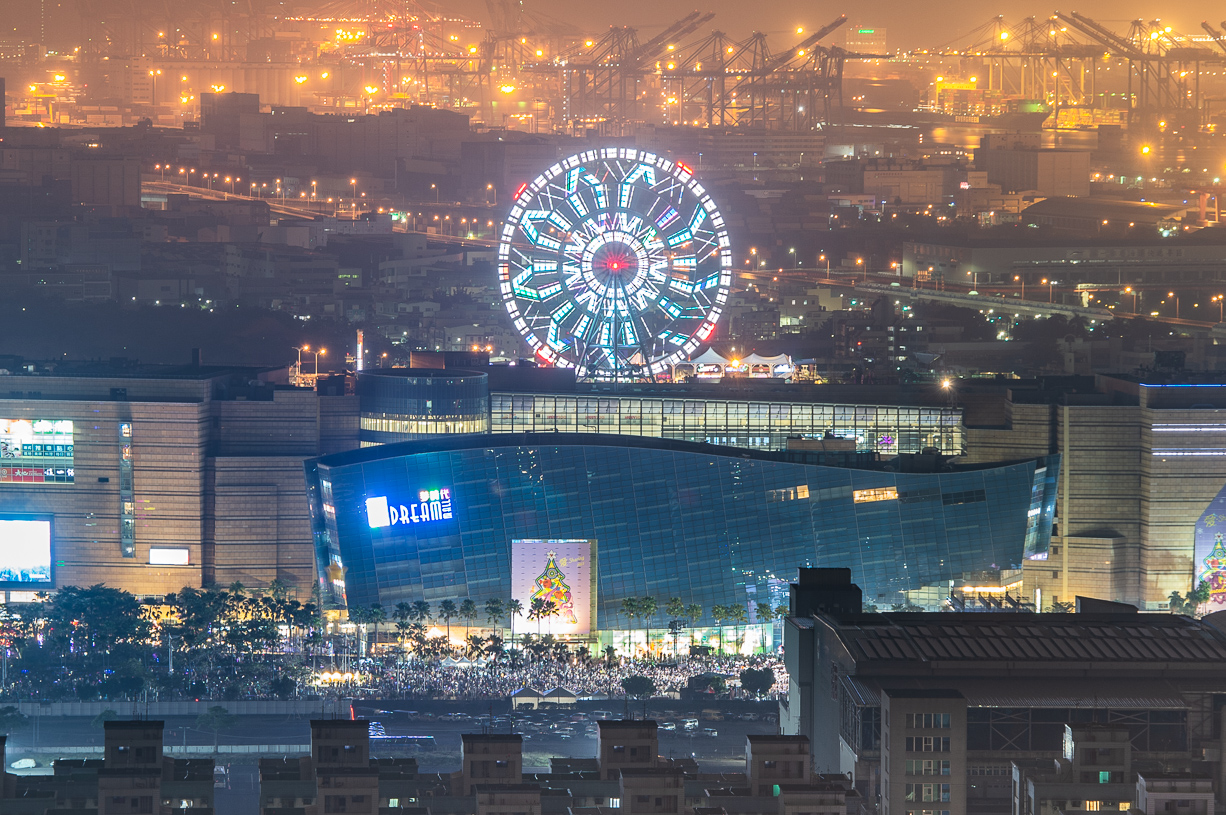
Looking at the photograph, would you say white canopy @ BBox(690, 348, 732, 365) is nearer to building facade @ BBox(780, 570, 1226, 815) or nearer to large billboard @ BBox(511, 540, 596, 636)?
large billboard @ BBox(511, 540, 596, 636)

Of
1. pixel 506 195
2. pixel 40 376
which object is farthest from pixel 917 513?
pixel 506 195

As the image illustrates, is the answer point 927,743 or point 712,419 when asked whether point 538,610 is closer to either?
point 712,419

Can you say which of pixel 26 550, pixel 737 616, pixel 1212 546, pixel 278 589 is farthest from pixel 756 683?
pixel 26 550

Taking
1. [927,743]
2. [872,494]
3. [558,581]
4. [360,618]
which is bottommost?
[927,743]

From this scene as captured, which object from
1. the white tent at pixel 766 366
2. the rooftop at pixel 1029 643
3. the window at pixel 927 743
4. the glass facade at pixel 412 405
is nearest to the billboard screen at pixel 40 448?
the glass facade at pixel 412 405

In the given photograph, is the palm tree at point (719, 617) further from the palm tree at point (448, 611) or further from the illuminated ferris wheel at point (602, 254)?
the illuminated ferris wheel at point (602, 254)

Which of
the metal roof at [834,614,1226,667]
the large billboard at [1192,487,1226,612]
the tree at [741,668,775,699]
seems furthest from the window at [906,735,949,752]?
the large billboard at [1192,487,1226,612]
